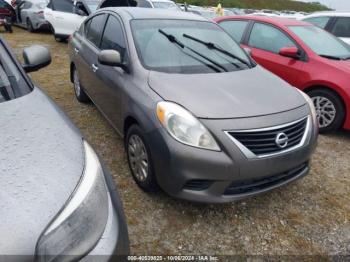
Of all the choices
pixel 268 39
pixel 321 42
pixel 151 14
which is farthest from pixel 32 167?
pixel 321 42

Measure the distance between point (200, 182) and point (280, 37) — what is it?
337 cm

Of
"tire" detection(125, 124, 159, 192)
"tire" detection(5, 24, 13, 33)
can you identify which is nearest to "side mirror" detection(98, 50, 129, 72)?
"tire" detection(125, 124, 159, 192)

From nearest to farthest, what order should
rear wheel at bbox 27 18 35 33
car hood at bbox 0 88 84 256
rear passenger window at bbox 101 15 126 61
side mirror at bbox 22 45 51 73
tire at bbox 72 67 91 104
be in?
car hood at bbox 0 88 84 256
side mirror at bbox 22 45 51 73
rear passenger window at bbox 101 15 126 61
tire at bbox 72 67 91 104
rear wheel at bbox 27 18 35 33

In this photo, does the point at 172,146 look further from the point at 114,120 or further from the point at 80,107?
the point at 80,107

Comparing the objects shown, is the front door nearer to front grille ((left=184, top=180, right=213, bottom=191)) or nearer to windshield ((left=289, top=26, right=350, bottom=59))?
front grille ((left=184, top=180, right=213, bottom=191))

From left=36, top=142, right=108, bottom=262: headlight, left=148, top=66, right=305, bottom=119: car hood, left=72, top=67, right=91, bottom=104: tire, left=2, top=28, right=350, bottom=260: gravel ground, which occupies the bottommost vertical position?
left=72, top=67, right=91, bottom=104: tire

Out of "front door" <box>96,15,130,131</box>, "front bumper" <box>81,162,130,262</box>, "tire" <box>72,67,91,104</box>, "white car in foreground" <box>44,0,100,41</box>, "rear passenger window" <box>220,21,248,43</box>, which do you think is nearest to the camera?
"front bumper" <box>81,162,130,262</box>

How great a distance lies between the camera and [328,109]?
419 centimetres

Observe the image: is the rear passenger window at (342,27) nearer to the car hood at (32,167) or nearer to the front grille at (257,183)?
the front grille at (257,183)

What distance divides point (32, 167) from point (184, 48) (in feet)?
7.14

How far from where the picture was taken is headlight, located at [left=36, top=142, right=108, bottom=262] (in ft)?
3.77

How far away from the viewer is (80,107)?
4723 millimetres

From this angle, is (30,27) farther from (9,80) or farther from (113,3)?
(9,80)

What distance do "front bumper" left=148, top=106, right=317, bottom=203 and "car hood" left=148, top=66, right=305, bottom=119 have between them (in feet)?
0.32
